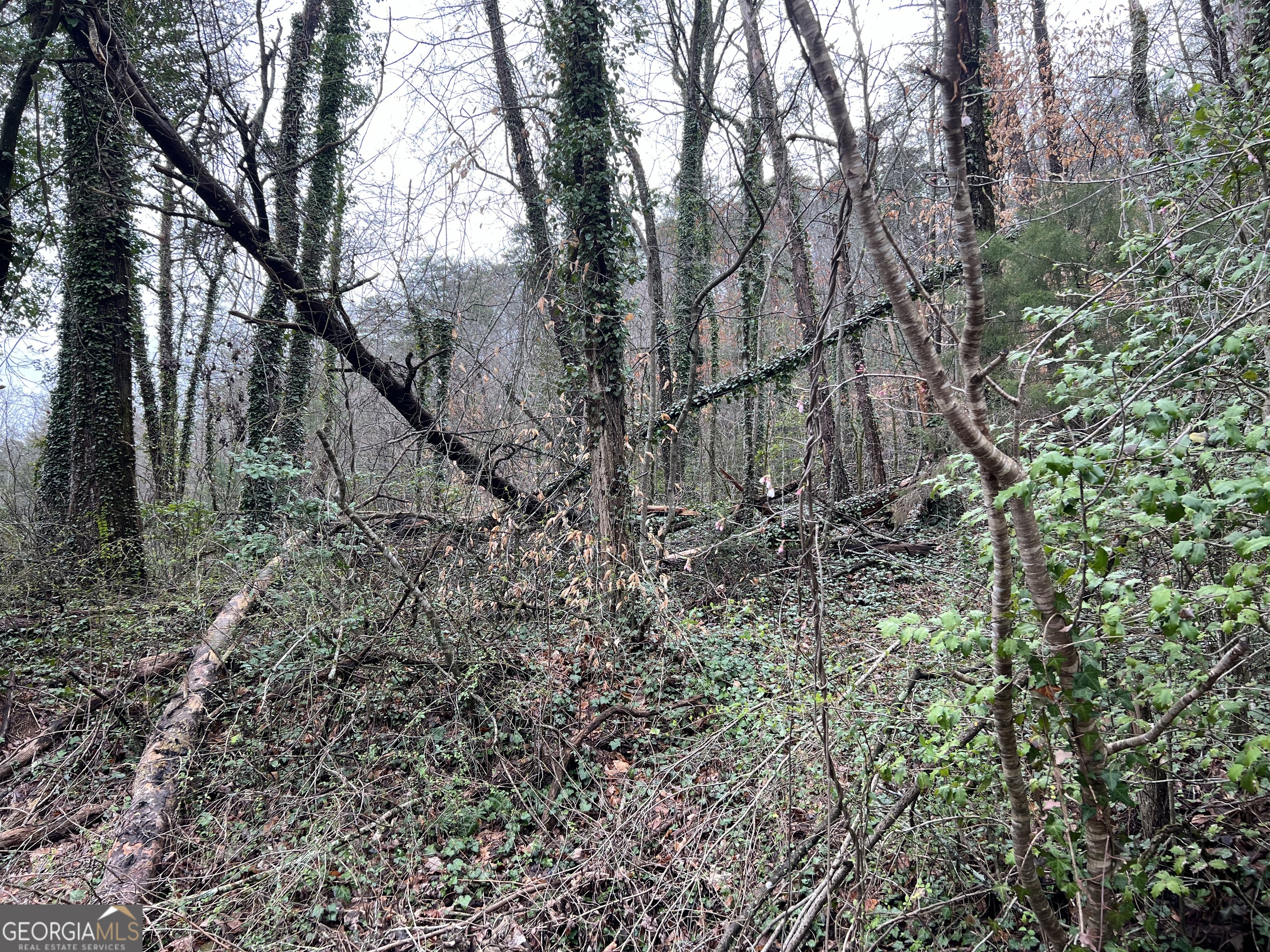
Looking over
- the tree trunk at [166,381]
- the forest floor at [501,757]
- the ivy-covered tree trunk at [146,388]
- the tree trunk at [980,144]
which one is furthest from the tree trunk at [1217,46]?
the tree trunk at [166,381]

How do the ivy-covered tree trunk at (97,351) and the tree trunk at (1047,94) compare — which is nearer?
the ivy-covered tree trunk at (97,351)

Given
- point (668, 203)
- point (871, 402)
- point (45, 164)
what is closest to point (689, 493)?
point (871, 402)

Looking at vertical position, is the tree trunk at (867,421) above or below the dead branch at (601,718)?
above

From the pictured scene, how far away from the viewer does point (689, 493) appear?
1080 centimetres

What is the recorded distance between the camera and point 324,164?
9.83m

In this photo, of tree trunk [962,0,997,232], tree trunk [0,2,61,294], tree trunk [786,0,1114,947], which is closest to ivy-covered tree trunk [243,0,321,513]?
tree trunk [0,2,61,294]

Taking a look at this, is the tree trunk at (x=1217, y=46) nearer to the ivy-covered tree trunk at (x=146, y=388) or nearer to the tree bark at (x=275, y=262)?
the tree bark at (x=275, y=262)

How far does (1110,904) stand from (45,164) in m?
12.3

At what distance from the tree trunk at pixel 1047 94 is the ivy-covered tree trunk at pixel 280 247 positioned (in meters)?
11.3

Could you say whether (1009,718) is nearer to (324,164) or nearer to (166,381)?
(324,164)

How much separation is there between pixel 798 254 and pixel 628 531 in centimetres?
620

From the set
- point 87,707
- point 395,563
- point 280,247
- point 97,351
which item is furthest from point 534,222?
point 87,707

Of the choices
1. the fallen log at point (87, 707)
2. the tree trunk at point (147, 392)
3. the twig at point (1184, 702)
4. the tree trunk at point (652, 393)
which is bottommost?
the fallen log at point (87, 707)

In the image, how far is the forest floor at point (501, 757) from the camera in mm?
2697
